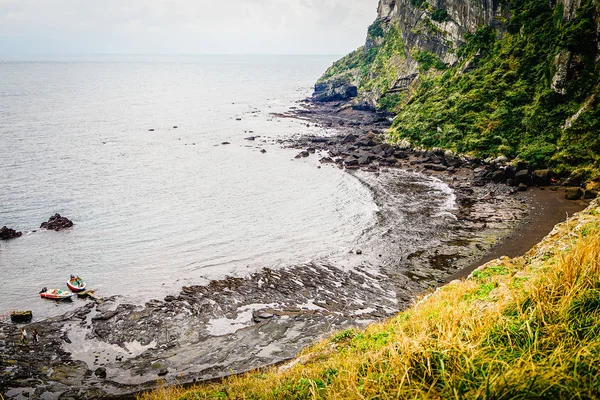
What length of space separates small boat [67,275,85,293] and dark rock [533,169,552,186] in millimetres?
39377

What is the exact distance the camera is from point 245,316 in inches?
776

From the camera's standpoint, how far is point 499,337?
5090mm

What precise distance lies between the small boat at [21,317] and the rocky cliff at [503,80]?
44.0 m

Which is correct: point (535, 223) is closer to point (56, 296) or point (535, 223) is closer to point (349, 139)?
point (56, 296)

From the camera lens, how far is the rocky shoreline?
51.5ft

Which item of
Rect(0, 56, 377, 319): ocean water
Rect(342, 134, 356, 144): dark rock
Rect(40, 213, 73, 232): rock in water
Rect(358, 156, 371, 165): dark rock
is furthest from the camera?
Rect(342, 134, 356, 144): dark rock

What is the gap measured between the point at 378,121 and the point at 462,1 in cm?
2451

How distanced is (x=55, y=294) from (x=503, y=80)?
177ft

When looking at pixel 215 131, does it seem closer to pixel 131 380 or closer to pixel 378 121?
pixel 378 121

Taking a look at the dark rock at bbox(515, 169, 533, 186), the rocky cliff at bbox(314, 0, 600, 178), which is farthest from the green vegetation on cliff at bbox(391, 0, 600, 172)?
the dark rock at bbox(515, 169, 533, 186)

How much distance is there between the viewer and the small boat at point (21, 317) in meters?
19.3

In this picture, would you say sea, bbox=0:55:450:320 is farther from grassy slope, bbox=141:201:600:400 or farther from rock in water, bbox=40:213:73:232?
grassy slope, bbox=141:201:600:400

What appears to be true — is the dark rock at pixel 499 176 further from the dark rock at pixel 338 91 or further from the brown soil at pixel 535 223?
the dark rock at pixel 338 91

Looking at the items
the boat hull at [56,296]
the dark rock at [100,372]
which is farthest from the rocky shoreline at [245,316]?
the boat hull at [56,296]
